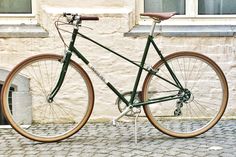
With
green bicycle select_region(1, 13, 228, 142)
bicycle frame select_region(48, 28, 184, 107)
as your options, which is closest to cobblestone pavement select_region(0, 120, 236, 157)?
green bicycle select_region(1, 13, 228, 142)

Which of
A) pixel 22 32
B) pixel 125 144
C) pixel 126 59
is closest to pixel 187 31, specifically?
pixel 126 59

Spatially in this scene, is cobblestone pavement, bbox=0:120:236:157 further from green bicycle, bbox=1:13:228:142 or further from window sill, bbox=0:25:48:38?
window sill, bbox=0:25:48:38

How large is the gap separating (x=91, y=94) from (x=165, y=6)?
1.89 meters

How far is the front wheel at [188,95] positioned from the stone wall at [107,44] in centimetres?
42

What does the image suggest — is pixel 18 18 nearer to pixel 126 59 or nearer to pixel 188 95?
pixel 126 59

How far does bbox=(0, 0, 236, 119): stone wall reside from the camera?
7039 millimetres

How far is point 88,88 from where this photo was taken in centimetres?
607

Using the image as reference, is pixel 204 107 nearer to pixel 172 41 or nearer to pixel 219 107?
pixel 219 107

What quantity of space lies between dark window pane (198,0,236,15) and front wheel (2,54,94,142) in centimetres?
187

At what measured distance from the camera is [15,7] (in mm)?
7188

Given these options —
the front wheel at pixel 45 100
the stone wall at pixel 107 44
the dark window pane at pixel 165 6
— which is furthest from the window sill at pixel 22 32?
the dark window pane at pixel 165 6

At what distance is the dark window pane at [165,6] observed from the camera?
731 centimetres

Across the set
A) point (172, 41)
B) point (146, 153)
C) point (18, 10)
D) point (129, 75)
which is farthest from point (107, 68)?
point (146, 153)

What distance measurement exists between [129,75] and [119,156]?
181cm
